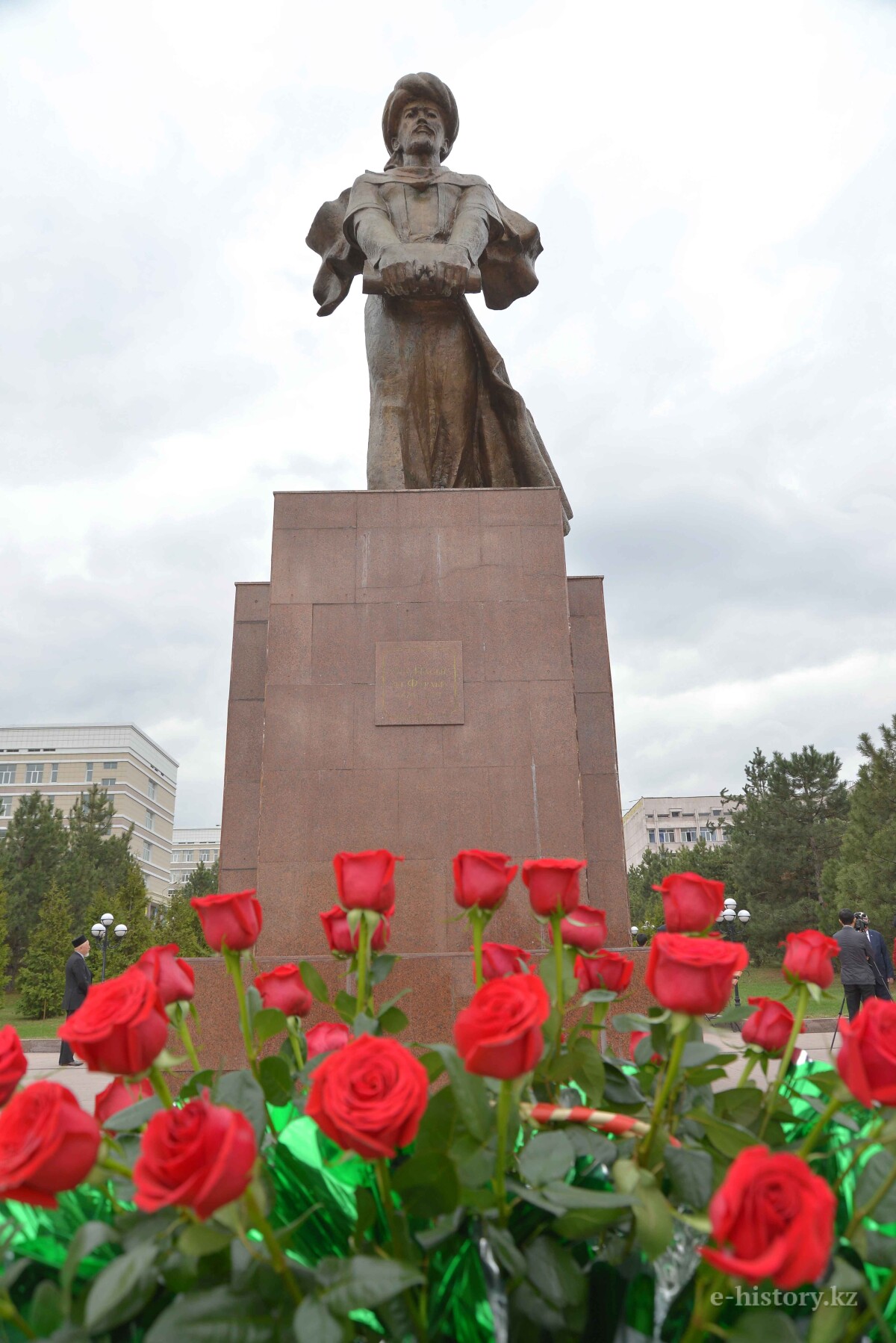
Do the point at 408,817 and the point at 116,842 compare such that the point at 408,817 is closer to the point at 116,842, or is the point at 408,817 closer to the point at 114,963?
the point at 114,963

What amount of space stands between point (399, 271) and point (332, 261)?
1.20 m

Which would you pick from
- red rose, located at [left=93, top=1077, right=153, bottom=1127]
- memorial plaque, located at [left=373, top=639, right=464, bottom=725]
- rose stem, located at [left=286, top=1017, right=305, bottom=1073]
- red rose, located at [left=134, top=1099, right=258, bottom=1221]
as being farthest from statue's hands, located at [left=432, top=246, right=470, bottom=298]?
red rose, located at [left=134, top=1099, right=258, bottom=1221]

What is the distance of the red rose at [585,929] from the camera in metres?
1.39

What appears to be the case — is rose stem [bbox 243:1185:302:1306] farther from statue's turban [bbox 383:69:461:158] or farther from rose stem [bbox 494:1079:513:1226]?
statue's turban [bbox 383:69:461:158]

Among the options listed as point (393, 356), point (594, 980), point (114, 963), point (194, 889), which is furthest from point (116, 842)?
point (594, 980)

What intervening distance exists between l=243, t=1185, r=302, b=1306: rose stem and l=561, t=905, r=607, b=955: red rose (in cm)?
68

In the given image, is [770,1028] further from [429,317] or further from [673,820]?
[673,820]

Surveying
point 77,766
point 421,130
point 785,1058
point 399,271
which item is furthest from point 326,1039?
point 77,766

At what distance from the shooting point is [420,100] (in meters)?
7.09

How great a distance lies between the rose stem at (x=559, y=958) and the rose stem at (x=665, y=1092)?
13cm

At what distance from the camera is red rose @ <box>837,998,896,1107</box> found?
0.83m

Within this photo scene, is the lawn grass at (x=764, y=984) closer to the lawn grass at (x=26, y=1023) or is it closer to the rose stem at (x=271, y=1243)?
the lawn grass at (x=26, y=1023)

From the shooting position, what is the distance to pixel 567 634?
5.59m

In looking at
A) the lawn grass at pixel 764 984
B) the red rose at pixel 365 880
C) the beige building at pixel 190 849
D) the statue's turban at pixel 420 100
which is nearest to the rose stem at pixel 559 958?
the red rose at pixel 365 880
